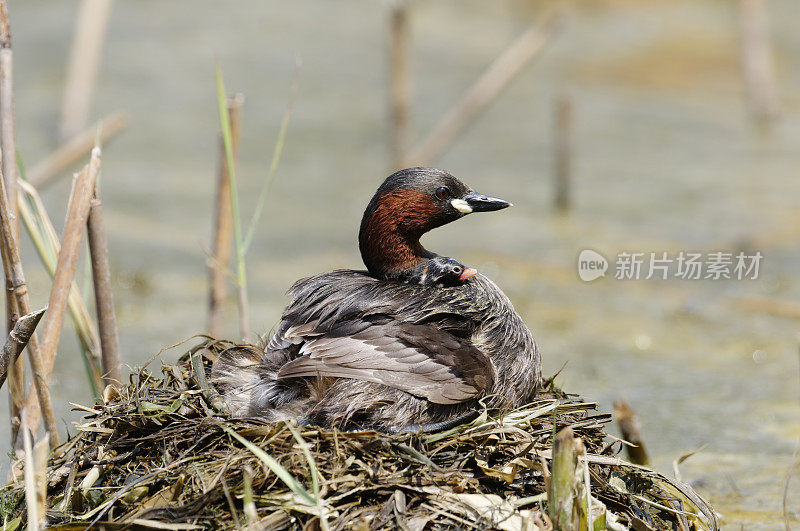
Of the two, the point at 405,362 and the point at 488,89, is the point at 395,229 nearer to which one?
the point at 405,362

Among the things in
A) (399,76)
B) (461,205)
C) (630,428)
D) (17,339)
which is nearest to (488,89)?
(399,76)

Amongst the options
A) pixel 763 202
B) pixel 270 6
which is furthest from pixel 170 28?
pixel 763 202

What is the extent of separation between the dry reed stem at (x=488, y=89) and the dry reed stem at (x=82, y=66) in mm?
2419

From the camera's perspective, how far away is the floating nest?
233cm

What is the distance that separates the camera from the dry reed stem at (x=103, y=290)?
316cm

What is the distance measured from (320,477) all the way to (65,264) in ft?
3.43

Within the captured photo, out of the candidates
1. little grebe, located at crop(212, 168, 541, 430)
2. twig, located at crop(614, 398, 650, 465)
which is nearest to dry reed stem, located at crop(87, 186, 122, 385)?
little grebe, located at crop(212, 168, 541, 430)

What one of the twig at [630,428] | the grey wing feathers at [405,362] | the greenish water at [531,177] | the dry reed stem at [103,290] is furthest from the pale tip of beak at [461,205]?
the greenish water at [531,177]

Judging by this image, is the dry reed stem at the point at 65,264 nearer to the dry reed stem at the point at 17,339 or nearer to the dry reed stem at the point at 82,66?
the dry reed stem at the point at 17,339

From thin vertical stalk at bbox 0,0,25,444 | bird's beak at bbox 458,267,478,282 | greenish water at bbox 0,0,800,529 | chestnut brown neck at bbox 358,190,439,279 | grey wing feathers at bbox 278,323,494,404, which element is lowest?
greenish water at bbox 0,0,800,529

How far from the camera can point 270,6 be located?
1140cm

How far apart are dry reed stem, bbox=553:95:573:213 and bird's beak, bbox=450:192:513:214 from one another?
4.23m

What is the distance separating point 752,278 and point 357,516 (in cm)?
456

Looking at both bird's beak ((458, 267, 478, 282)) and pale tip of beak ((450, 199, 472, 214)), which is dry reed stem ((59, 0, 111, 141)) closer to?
pale tip of beak ((450, 199, 472, 214))
